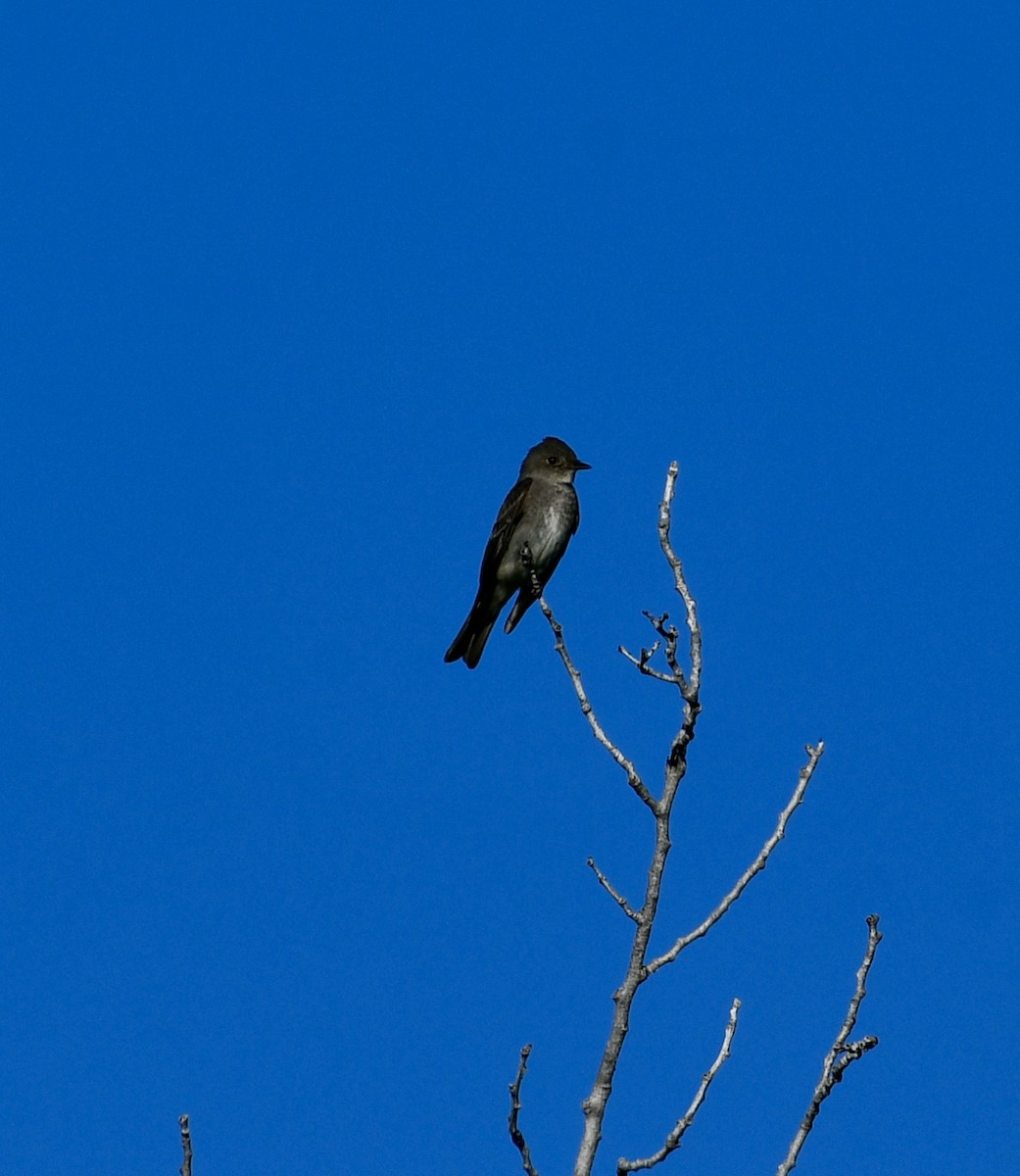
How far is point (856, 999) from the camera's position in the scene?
4891 mm

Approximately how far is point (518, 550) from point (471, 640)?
2.82 feet

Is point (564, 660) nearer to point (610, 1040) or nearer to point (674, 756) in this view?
point (674, 756)

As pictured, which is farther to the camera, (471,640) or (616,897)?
(471,640)

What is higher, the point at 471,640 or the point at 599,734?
the point at 471,640

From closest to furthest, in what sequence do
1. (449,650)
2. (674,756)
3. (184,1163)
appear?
(184,1163)
(674,756)
(449,650)

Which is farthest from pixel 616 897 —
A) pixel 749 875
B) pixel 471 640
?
pixel 471 640

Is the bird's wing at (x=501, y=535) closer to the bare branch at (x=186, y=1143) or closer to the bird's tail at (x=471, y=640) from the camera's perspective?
the bird's tail at (x=471, y=640)

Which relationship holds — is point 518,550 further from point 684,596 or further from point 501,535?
point 684,596

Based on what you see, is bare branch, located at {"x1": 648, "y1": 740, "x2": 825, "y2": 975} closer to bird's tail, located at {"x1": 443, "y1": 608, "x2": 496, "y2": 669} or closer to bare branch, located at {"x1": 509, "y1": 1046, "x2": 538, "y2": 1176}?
bare branch, located at {"x1": 509, "y1": 1046, "x2": 538, "y2": 1176}

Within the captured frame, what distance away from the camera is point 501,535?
1452 centimetres

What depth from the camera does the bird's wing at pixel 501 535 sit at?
1444 centimetres

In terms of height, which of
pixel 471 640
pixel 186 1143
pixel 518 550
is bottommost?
pixel 186 1143

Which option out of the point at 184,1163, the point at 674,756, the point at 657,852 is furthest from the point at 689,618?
the point at 184,1163

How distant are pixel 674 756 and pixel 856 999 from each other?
3.22ft
